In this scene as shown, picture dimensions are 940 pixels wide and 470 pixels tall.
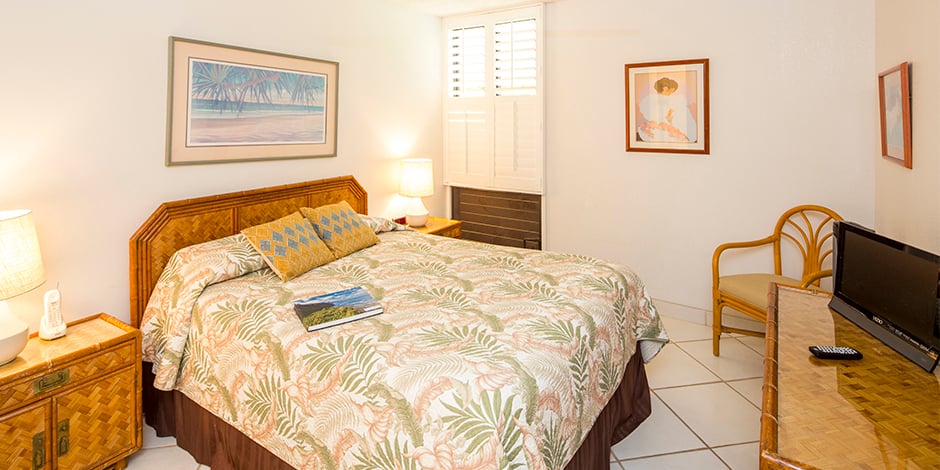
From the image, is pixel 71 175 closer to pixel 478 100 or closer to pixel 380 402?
pixel 380 402

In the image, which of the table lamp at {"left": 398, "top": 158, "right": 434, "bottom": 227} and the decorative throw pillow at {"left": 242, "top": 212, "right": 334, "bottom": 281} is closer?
the decorative throw pillow at {"left": 242, "top": 212, "right": 334, "bottom": 281}

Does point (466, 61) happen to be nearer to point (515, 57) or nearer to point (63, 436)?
point (515, 57)

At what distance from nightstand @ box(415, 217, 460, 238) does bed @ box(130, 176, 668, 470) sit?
100 centimetres

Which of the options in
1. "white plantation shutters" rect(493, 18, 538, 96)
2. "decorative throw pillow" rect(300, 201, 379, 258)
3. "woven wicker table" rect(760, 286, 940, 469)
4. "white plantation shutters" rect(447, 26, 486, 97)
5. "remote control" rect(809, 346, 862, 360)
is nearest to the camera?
"woven wicker table" rect(760, 286, 940, 469)

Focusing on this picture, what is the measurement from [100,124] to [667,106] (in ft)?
11.7

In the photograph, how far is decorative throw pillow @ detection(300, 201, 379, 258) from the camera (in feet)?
10.3

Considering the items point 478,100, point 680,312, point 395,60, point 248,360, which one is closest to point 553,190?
point 478,100

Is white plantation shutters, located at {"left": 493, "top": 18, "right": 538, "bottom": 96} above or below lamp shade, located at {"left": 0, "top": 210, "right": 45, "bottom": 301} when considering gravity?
above

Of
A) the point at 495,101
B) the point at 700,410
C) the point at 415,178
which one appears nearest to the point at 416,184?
the point at 415,178

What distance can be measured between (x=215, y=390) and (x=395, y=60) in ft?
10.1

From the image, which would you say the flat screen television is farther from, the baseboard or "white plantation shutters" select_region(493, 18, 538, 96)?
"white plantation shutters" select_region(493, 18, 538, 96)

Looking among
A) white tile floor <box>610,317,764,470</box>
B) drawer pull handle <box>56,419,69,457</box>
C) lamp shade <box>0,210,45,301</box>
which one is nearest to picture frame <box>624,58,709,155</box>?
white tile floor <box>610,317,764,470</box>

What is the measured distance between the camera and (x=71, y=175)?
8.23 ft

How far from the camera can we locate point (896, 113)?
2635 mm
